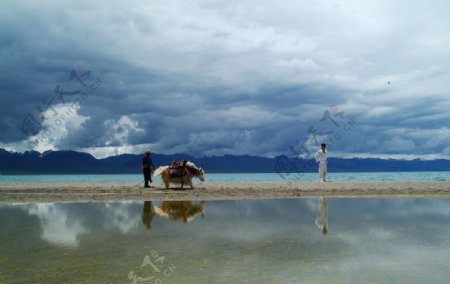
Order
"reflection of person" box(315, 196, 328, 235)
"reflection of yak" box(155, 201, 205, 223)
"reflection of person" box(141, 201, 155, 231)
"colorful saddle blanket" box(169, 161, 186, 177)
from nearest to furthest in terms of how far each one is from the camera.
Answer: "reflection of person" box(315, 196, 328, 235)
"reflection of person" box(141, 201, 155, 231)
"reflection of yak" box(155, 201, 205, 223)
"colorful saddle blanket" box(169, 161, 186, 177)

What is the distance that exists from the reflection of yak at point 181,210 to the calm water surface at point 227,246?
5 centimetres

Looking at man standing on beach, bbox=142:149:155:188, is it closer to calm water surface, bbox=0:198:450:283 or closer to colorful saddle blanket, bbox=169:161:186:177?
colorful saddle blanket, bbox=169:161:186:177

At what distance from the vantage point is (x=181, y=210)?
1684cm

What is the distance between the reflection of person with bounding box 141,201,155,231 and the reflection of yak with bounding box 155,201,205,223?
0.23 meters

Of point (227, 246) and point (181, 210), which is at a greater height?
point (181, 210)

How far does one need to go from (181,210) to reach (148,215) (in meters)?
1.83

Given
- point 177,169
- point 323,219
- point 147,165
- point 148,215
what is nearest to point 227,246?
point 323,219

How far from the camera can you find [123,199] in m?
22.0

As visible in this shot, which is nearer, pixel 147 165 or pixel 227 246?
pixel 227 246

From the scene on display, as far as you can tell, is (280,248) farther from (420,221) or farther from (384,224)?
(420,221)

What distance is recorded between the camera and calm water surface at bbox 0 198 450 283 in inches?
290

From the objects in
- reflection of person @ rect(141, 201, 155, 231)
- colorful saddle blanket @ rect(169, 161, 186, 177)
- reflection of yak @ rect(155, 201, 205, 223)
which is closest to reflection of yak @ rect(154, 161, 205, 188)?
colorful saddle blanket @ rect(169, 161, 186, 177)

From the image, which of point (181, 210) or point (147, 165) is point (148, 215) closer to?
Answer: point (181, 210)

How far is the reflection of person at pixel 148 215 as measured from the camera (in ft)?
43.1
